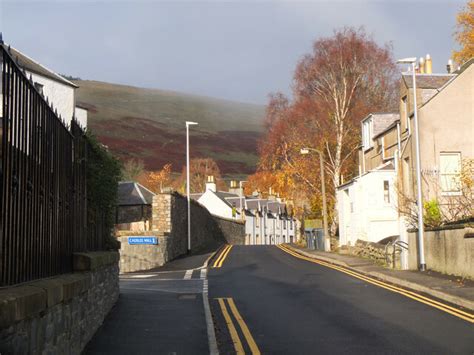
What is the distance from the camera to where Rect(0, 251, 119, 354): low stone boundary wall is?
492 centimetres

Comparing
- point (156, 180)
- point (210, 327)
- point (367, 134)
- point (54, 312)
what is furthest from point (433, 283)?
point (156, 180)

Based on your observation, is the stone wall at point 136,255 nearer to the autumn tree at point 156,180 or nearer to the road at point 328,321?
the road at point 328,321

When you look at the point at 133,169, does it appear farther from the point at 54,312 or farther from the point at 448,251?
the point at 54,312

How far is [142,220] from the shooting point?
4209 cm

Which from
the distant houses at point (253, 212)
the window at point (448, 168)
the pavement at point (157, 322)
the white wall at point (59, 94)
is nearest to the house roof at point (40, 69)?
the white wall at point (59, 94)

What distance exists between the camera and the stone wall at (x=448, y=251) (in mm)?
18734

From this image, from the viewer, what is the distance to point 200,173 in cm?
10812

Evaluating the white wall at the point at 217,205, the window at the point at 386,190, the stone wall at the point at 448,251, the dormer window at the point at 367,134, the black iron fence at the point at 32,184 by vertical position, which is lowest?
the stone wall at the point at 448,251

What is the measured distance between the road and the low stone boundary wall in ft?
7.55

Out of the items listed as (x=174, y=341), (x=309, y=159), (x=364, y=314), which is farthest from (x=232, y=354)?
(x=309, y=159)

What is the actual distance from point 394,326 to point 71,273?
6.17 metres

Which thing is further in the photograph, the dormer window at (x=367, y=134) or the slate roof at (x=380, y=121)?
the dormer window at (x=367, y=134)

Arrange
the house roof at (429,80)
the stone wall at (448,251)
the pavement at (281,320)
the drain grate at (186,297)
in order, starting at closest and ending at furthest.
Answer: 1. the pavement at (281,320)
2. the drain grate at (186,297)
3. the stone wall at (448,251)
4. the house roof at (429,80)

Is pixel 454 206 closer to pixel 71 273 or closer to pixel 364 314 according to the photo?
pixel 364 314
